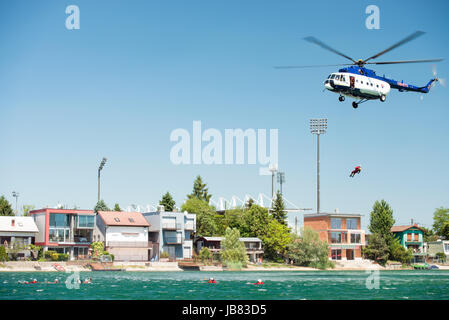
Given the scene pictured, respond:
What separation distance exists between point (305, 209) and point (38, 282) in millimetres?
120859

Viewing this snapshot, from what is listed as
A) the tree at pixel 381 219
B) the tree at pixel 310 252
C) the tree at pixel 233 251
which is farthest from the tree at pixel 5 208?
the tree at pixel 381 219

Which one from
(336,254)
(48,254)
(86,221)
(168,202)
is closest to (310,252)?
(336,254)

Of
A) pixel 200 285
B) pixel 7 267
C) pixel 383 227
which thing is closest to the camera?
pixel 200 285

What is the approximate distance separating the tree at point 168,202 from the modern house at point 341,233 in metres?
28.2

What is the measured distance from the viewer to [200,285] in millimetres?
65875

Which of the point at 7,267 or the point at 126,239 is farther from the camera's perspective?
the point at 126,239

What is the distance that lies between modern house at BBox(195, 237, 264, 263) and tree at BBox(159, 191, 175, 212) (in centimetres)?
1123

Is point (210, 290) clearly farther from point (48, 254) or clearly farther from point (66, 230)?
point (66, 230)

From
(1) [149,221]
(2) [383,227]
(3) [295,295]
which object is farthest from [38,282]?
(2) [383,227]

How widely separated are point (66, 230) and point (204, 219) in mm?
27372

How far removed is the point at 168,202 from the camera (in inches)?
4739

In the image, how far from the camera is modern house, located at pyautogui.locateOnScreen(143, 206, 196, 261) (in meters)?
105

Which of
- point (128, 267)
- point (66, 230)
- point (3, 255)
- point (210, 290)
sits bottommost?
point (128, 267)
